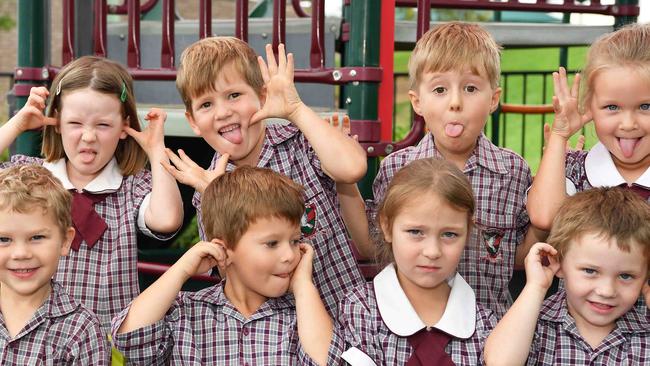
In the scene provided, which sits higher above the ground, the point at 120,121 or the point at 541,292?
the point at 120,121

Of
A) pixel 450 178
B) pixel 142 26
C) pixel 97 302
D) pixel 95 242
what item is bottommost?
pixel 97 302

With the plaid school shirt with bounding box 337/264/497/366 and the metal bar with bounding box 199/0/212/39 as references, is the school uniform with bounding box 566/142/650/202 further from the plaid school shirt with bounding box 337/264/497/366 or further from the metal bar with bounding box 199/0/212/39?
the metal bar with bounding box 199/0/212/39

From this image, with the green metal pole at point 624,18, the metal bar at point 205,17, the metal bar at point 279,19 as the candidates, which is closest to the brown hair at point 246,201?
the metal bar at point 279,19

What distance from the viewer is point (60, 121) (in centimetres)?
318

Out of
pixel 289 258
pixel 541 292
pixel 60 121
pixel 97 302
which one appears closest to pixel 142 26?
pixel 60 121

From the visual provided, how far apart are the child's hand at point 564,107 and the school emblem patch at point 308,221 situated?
77 cm

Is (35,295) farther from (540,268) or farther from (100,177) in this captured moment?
(540,268)

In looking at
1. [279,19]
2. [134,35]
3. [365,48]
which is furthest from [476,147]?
[134,35]

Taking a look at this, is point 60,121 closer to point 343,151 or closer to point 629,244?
point 343,151

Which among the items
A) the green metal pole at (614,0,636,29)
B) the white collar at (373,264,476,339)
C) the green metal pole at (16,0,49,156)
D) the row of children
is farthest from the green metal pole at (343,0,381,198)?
the green metal pole at (614,0,636,29)

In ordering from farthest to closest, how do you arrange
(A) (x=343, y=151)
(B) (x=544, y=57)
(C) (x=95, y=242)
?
1. (B) (x=544, y=57)
2. (C) (x=95, y=242)
3. (A) (x=343, y=151)

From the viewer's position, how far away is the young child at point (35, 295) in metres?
2.71

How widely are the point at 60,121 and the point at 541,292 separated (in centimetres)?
161

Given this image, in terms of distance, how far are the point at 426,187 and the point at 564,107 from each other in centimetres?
53
